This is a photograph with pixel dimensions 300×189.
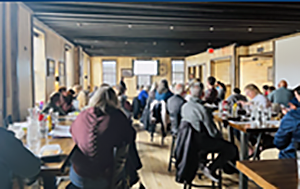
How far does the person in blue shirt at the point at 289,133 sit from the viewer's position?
222cm

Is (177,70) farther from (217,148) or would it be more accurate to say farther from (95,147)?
(95,147)

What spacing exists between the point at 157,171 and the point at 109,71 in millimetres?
13567

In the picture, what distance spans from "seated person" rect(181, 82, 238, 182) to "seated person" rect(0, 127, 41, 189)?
5.41ft

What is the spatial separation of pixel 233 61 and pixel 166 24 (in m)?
5.11

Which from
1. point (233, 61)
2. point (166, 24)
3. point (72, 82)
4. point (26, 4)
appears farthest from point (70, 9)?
point (233, 61)

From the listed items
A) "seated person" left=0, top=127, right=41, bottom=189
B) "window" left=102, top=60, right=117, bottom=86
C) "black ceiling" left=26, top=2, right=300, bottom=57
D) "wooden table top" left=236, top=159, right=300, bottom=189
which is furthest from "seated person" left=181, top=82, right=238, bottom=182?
"window" left=102, top=60, right=117, bottom=86

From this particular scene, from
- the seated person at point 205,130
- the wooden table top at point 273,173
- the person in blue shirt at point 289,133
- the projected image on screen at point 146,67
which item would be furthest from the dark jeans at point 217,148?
the projected image on screen at point 146,67

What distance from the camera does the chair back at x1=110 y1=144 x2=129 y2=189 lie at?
2.05 meters

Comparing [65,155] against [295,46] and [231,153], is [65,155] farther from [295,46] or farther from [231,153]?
[295,46]

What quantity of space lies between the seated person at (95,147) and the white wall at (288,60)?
22.2 feet

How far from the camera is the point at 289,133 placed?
2.29 metres

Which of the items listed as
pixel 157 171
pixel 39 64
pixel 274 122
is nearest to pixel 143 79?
pixel 39 64

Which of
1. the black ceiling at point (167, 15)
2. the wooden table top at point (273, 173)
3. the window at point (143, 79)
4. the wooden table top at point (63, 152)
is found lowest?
the wooden table top at point (63, 152)

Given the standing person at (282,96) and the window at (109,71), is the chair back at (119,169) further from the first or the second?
the window at (109,71)
